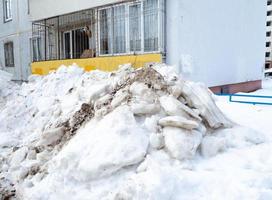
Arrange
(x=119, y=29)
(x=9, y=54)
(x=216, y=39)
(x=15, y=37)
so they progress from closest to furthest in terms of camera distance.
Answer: (x=119, y=29), (x=216, y=39), (x=15, y=37), (x=9, y=54)

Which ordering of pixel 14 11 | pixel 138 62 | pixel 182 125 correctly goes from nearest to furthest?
pixel 182 125, pixel 138 62, pixel 14 11

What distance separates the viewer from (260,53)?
12992 millimetres

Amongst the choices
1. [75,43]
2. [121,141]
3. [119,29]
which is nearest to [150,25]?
[119,29]

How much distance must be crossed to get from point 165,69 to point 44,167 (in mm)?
2490

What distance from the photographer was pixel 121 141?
3270 millimetres

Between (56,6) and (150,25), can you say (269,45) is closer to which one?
(56,6)

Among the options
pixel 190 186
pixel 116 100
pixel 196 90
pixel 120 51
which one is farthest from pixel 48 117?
pixel 120 51

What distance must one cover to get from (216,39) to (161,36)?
2.34 m

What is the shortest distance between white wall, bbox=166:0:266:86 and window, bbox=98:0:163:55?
0.39 m

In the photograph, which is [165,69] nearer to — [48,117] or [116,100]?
[116,100]

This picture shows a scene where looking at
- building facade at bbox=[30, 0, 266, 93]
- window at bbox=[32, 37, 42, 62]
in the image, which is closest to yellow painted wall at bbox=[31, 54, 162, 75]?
building facade at bbox=[30, 0, 266, 93]

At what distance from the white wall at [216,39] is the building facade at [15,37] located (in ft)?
26.2

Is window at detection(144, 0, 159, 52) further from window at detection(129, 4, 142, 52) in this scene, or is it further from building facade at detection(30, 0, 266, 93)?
window at detection(129, 4, 142, 52)

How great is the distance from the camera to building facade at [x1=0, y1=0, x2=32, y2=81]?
1370 cm
